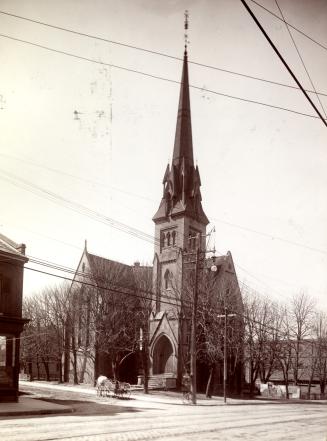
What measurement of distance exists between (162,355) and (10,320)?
25113 mm

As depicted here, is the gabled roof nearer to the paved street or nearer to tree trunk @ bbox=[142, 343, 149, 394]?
the paved street

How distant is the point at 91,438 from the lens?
37.2 ft

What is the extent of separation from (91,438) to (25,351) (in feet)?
128

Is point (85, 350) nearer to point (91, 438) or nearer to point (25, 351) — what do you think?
point (25, 351)

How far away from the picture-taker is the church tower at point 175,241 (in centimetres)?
4281

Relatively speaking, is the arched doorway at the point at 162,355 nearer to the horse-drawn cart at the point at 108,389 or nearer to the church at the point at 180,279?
the church at the point at 180,279

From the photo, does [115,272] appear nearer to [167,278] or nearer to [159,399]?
[167,278]

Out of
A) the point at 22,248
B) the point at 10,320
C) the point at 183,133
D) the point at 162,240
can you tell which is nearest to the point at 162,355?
the point at 162,240

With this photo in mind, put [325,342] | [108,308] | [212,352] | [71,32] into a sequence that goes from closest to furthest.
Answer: [71,32] < [212,352] < [108,308] < [325,342]

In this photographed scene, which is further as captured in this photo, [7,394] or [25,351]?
[25,351]

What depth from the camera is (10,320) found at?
2195 cm

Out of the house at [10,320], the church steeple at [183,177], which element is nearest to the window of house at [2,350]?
the house at [10,320]

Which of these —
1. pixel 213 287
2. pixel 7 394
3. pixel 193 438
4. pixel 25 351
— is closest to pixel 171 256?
pixel 213 287

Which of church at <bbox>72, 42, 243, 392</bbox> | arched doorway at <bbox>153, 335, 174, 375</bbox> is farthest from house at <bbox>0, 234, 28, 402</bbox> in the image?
arched doorway at <bbox>153, 335, 174, 375</bbox>
